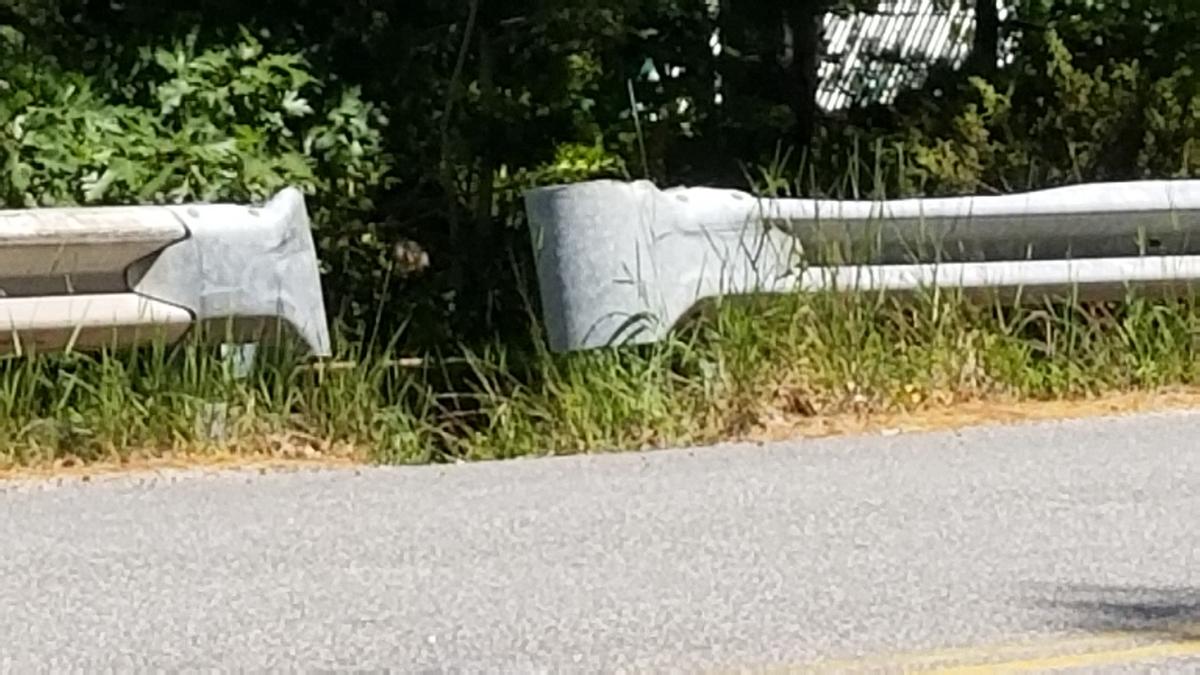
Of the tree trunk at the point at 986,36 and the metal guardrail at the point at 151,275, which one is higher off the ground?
the tree trunk at the point at 986,36

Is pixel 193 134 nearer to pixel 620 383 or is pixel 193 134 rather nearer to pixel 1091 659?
pixel 620 383

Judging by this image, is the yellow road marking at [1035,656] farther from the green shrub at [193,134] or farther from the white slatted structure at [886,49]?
the white slatted structure at [886,49]

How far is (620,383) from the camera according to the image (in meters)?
7.93

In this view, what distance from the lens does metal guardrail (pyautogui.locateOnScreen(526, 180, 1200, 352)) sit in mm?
7969

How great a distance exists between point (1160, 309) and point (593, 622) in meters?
4.50

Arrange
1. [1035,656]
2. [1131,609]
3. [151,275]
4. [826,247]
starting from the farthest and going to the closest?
[826,247] → [151,275] → [1131,609] → [1035,656]

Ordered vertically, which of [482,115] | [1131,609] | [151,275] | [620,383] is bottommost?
[1131,609]

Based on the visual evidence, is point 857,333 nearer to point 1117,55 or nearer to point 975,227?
point 975,227

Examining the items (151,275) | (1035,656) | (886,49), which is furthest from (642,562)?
(886,49)

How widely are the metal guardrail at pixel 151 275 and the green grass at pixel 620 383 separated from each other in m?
0.13

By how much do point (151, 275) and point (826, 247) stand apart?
2.59 m

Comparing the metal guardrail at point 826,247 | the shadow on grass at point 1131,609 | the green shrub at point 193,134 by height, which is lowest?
the shadow on grass at point 1131,609

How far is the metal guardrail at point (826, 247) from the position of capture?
26.1 ft

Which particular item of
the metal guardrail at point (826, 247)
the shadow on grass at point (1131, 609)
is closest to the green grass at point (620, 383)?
the metal guardrail at point (826, 247)
